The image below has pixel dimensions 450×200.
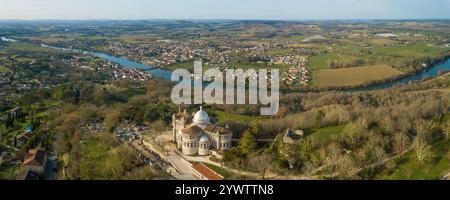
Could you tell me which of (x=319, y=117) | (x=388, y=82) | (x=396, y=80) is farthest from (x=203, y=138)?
(x=396, y=80)

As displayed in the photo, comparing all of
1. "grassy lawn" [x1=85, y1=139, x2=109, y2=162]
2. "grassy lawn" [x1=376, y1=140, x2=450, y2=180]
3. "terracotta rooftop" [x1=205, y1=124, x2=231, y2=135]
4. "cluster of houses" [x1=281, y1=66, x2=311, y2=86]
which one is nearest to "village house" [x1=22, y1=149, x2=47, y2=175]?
"grassy lawn" [x1=85, y1=139, x2=109, y2=162]

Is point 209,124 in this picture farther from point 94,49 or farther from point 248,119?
point 94,49

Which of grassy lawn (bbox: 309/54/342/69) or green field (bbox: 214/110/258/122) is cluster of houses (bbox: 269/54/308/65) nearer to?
grassy lawn (bbox: 309/54/342/69)

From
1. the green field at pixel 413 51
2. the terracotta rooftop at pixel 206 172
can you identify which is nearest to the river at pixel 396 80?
the green field at pixel 413 51

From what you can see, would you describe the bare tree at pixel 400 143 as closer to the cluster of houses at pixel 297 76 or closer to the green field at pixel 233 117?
the green field at pixel 233 117
